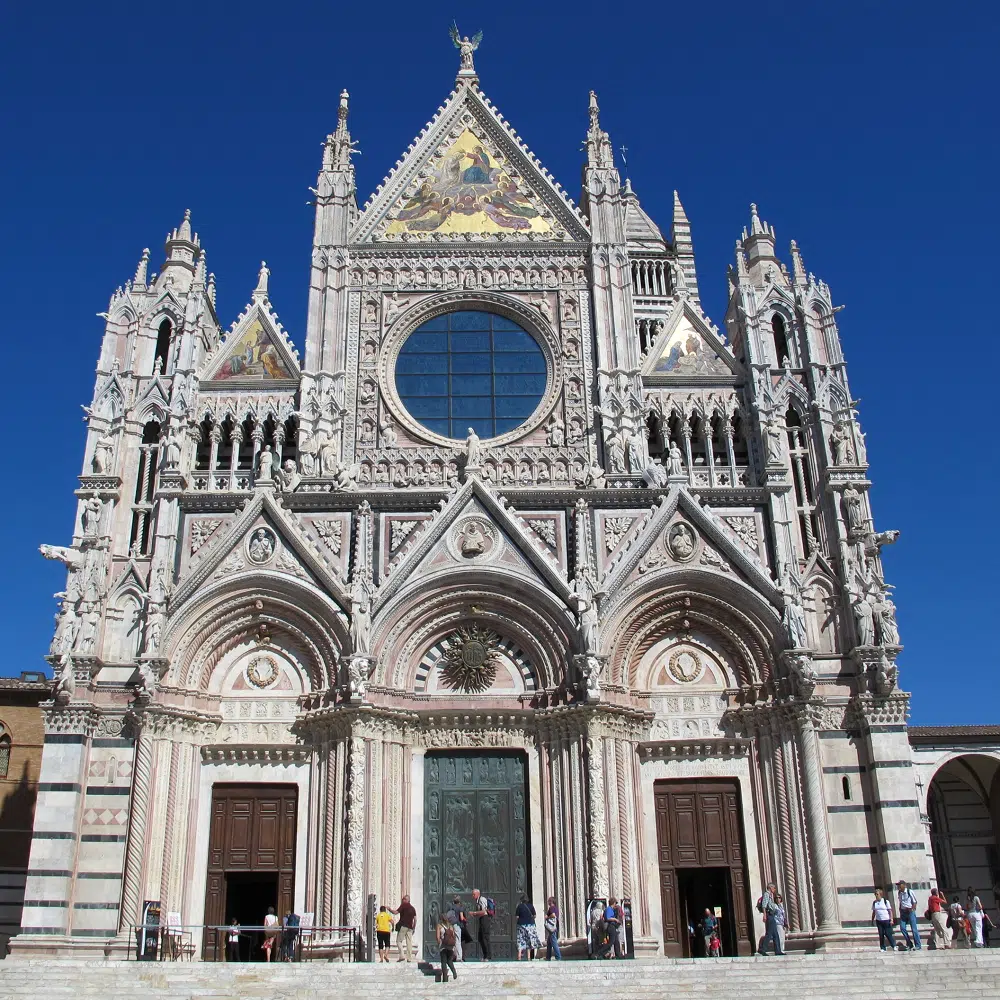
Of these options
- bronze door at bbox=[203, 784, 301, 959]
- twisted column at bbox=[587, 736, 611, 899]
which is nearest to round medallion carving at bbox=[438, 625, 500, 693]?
twisted column at bbox=[587, 736, 611, 899]

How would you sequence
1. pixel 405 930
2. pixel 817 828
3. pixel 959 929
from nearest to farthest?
pixel 405 930 → pixel 817 828 → pixel 959 929

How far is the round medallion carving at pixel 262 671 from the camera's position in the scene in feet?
66.6

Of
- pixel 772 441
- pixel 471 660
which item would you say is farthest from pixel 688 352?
pixel 471 660

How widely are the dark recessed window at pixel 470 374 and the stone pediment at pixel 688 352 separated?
98.1 inches

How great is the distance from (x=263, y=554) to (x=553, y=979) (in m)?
9.54

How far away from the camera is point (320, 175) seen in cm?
2544

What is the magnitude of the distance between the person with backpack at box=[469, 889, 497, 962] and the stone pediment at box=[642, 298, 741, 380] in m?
10.9

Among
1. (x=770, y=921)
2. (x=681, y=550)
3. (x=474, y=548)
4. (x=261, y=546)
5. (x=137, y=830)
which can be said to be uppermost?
(x=261, y=546)

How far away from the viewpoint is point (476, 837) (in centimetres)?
1920

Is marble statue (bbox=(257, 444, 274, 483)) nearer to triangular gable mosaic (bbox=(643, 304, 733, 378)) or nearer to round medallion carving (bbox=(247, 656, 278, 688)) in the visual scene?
round medallion carving (bbox=(247, 656, 278, 688))

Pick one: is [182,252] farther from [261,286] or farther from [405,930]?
[405,930]

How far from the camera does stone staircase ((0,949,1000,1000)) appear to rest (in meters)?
14.2

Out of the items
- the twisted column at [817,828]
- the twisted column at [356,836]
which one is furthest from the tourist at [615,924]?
the twisted column at [356,836]

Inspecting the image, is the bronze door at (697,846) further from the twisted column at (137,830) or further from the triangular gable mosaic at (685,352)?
the twisted column at (137,830)
